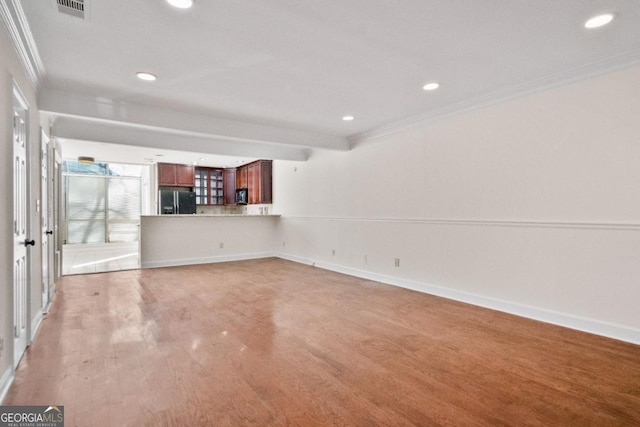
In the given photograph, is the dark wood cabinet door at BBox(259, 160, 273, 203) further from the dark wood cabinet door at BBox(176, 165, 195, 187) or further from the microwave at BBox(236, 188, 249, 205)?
the dark wood cabinet door at BBox(176, 165, 195, 187)

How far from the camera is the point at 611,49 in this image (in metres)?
2.58

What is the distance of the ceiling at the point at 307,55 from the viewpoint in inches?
A: 81.0

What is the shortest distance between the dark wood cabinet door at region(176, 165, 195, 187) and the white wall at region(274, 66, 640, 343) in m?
5.41

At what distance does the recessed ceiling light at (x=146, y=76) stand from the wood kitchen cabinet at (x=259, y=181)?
4968mm

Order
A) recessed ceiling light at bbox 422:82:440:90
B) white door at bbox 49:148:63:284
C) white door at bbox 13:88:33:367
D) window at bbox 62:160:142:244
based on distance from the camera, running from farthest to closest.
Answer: window at bbox 62:160:142:244 < white door at bbox 49:148:63:284 < recessed ceiling light at bbox 422:82:440:90 < white door at bbox 13:88:33:367

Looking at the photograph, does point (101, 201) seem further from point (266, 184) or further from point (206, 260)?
point (266, 184)

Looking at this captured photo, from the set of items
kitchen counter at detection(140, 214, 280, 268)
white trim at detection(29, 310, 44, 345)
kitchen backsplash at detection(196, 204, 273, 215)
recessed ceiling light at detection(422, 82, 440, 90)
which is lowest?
white trim at detection(29, 310, 44, 345)

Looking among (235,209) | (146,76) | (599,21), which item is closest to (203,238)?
(235,209)

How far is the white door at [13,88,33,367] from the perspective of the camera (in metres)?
2.26

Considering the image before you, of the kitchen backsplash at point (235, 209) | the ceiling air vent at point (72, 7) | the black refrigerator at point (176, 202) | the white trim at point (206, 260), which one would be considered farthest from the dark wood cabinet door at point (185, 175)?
the ceiling air vent at point (72, 7)

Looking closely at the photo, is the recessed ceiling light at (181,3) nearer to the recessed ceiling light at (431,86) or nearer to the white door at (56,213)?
the recessed ceiling light at (431,86)

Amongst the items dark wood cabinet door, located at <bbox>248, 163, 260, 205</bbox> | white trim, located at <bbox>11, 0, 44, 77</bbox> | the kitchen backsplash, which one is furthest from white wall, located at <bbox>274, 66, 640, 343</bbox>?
white trim, located at <bbox>11, 0, 44, 77</bbox>

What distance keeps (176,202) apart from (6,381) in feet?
23.5

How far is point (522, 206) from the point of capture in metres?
3.40
